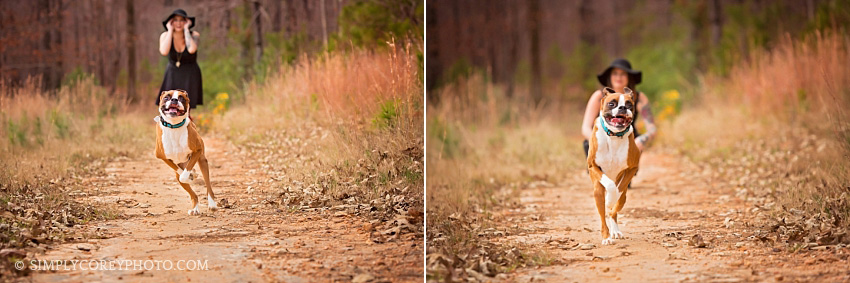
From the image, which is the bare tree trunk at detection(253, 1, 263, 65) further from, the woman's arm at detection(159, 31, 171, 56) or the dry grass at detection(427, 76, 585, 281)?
the dry grass at detection(427, 76, 585, 281)

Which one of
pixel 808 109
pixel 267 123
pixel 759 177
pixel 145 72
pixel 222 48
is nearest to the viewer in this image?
pixel 145 72

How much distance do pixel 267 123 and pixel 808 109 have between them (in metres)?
7.32

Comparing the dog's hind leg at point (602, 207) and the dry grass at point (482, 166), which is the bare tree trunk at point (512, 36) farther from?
the dog's hind leg at point (602, 207)

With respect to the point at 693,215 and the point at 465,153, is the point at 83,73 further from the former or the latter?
the point at 465,153

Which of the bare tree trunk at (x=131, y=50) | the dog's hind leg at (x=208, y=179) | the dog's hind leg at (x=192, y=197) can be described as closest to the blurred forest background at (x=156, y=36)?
the bare tree trunk at (x=131, y=50)

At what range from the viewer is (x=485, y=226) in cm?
645

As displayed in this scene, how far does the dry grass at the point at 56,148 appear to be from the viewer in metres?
5.01

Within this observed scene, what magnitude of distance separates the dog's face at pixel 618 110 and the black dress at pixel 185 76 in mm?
2486

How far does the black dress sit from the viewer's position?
5.37 metres

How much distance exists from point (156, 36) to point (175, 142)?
2.71ft

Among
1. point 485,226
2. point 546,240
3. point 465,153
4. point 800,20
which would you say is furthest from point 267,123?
point 800,20

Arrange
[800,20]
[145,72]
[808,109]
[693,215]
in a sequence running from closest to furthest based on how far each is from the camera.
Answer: [145,72] < [693,215] < [808,109] < [800,20]

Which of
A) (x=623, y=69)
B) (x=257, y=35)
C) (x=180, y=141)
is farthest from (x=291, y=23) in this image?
(x=623, y=69)

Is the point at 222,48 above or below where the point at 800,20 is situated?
below
